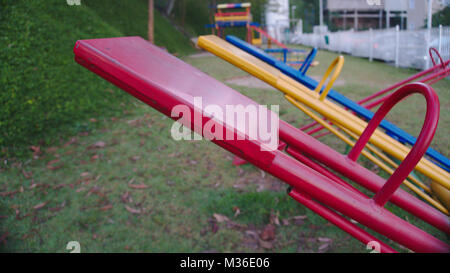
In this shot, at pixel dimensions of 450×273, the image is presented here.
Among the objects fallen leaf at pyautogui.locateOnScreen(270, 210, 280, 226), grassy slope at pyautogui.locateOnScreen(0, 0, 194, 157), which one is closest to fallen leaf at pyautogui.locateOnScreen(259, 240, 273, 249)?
fallen leaf at pyautogui.locateOnScreen(270, 210, 280, 226)

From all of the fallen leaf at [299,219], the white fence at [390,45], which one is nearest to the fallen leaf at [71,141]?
the fallen leaf at [299,219]

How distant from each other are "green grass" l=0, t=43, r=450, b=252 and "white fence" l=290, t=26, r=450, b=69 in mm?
1528

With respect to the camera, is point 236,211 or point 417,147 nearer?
point 417,147

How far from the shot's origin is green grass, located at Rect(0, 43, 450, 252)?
201 cm

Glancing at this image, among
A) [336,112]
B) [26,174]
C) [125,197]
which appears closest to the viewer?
[336,112]

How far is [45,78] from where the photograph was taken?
14.4 ft

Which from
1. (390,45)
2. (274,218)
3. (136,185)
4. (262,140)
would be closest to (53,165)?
(136,185)

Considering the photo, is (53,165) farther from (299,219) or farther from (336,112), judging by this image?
(336,112)

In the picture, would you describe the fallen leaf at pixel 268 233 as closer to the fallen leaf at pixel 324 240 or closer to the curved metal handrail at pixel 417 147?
the fallen leaf at pixel 324 240

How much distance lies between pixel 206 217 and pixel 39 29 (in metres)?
4.53

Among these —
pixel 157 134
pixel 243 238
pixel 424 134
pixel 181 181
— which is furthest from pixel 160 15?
pixel 424 134

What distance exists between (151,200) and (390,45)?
10.7 meters

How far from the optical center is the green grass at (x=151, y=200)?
2.01 metres

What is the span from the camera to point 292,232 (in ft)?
6.76
